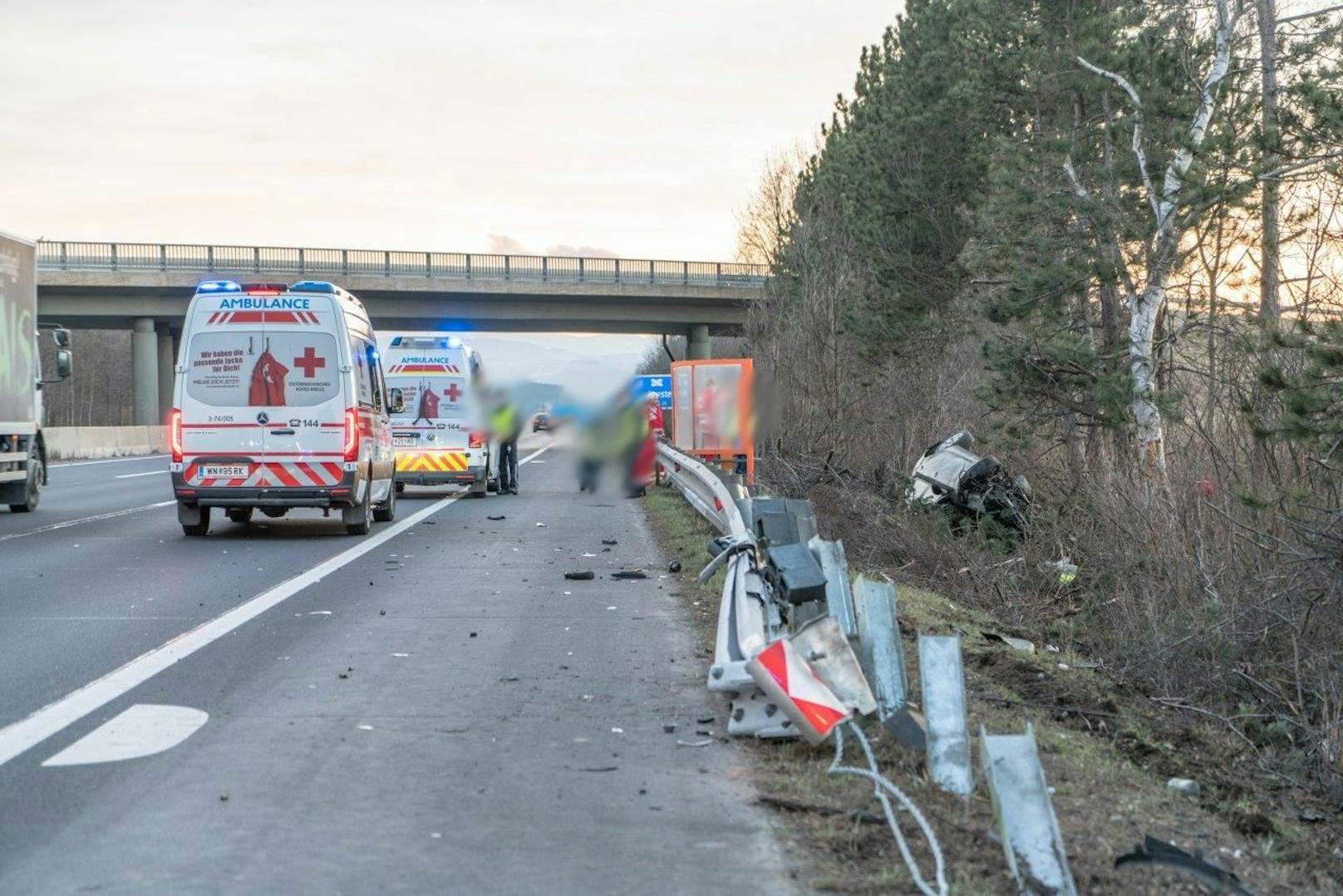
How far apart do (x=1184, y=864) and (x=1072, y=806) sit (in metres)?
0.96

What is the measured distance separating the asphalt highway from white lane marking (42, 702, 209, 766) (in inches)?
0.8

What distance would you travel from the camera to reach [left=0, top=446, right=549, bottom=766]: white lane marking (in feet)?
22.0

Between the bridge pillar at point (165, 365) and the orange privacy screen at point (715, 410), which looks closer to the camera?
the orange privacy screen at point (715, 410)

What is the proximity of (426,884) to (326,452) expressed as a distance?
12531 mm

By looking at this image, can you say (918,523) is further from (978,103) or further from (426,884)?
(426,884)

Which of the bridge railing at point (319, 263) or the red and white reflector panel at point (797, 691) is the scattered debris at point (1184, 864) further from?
the bridge railing at point (319, 263)

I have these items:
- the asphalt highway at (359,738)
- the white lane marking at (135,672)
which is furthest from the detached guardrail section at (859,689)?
the white lane marking at (135,672)

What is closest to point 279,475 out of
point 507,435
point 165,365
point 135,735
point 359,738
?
point 507,435

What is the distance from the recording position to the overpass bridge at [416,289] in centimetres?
5453

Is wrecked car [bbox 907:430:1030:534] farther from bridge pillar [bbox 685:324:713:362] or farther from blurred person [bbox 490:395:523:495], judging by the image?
bridge pillar [bbox 685:324:713:362]

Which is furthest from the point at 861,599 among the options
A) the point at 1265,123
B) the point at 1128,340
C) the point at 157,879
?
the point at 1128,340

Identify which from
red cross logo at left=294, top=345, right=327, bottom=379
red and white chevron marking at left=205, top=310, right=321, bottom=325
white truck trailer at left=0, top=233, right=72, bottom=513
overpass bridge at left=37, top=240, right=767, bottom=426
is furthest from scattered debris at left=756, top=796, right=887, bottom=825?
overpass bridge at left=37, top=240, right=767, bottom=426

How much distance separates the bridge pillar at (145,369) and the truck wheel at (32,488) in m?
38.0

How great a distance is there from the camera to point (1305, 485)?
10.5m
